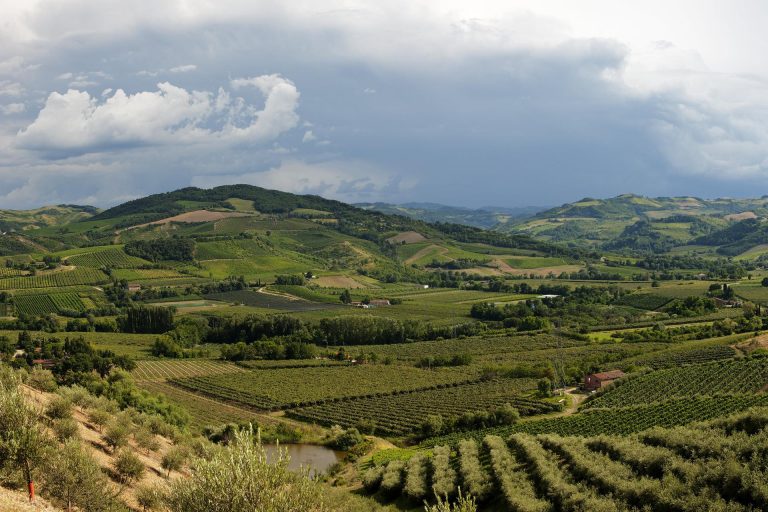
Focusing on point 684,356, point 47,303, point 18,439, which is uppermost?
point 18,439

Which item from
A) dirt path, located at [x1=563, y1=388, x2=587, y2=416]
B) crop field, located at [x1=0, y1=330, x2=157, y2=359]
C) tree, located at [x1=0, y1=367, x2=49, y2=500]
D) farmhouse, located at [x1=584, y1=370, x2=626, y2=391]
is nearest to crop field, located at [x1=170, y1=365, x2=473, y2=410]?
dirt path, located at [x1=563, y1=388, x2=587, y2=416]

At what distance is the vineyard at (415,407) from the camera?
67.2m

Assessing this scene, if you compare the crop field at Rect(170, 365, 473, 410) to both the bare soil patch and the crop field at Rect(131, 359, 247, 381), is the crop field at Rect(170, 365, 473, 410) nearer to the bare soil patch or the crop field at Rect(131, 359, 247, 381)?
the crop field at Rect(131, 359, 247, 381)

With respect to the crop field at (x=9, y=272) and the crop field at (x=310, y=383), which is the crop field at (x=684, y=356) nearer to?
the crop field at (x=310, y=383)

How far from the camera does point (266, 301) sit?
6344 inches

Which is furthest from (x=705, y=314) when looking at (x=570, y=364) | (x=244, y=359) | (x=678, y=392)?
(x=244, y=359)

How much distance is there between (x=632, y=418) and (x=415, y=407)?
24.4m

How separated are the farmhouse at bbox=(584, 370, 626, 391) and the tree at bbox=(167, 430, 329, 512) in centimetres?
5994

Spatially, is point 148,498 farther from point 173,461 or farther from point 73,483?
point 173,461

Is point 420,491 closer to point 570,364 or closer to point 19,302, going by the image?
point 570,364

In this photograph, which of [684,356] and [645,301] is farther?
[645,301]

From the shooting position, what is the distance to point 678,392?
6531 cm

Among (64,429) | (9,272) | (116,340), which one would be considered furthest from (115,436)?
(9,272)

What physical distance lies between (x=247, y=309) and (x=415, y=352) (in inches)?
2065
